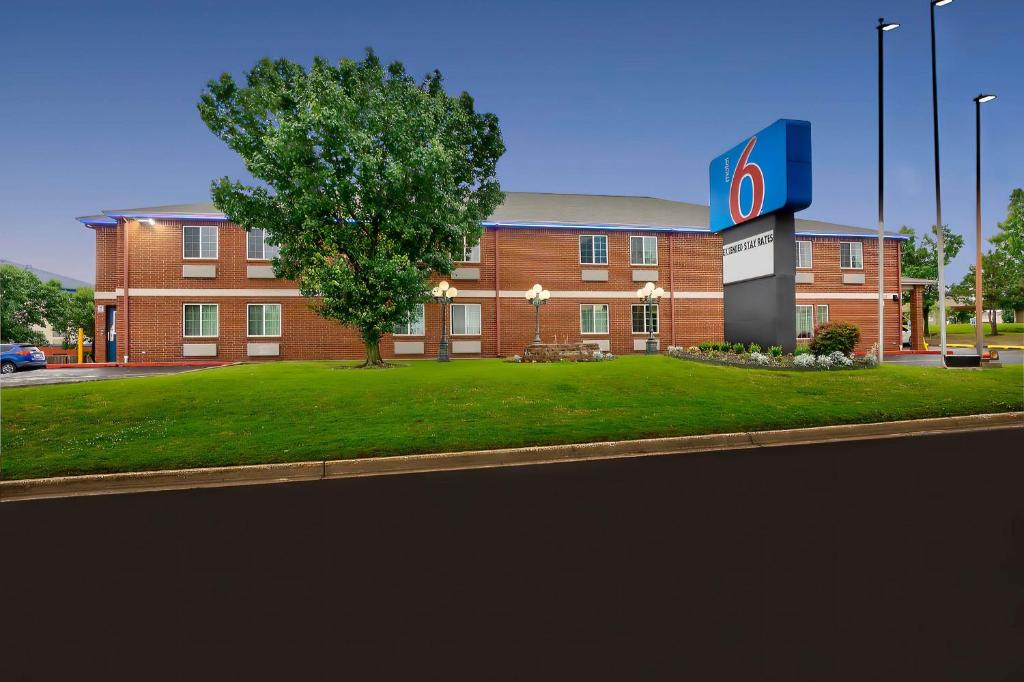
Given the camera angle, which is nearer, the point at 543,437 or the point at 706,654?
the point at 706,654

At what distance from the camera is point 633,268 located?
30.3 m

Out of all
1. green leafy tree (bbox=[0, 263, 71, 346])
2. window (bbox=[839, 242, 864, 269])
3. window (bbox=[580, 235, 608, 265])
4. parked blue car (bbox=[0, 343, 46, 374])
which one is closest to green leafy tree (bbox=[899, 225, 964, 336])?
window (bbox=[839, 242, 864, 269])

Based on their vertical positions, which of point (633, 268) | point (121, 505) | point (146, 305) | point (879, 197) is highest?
point (879, 197)

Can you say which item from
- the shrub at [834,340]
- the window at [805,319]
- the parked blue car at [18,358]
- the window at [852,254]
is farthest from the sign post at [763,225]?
the parked blue car at [18,358]

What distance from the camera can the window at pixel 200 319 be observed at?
27.0m

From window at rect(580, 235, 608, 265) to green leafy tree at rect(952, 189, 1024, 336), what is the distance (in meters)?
43.9

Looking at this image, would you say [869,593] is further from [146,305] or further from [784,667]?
[146,305]

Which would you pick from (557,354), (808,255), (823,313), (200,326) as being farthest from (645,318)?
(200,326)

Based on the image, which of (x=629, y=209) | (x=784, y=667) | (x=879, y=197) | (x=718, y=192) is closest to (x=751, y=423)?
(x=784, y=667)

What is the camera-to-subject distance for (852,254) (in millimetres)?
32562

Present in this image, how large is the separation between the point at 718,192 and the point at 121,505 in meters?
19.9

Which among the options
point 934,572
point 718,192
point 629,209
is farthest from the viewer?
point 629,209

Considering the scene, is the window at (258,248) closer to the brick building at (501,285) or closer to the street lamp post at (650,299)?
the brick building at (501,285)

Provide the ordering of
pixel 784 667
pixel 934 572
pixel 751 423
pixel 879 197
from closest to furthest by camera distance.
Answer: pixel 784 667 → pixel 934 572 → pixel 751 423 → pixel 879 197
